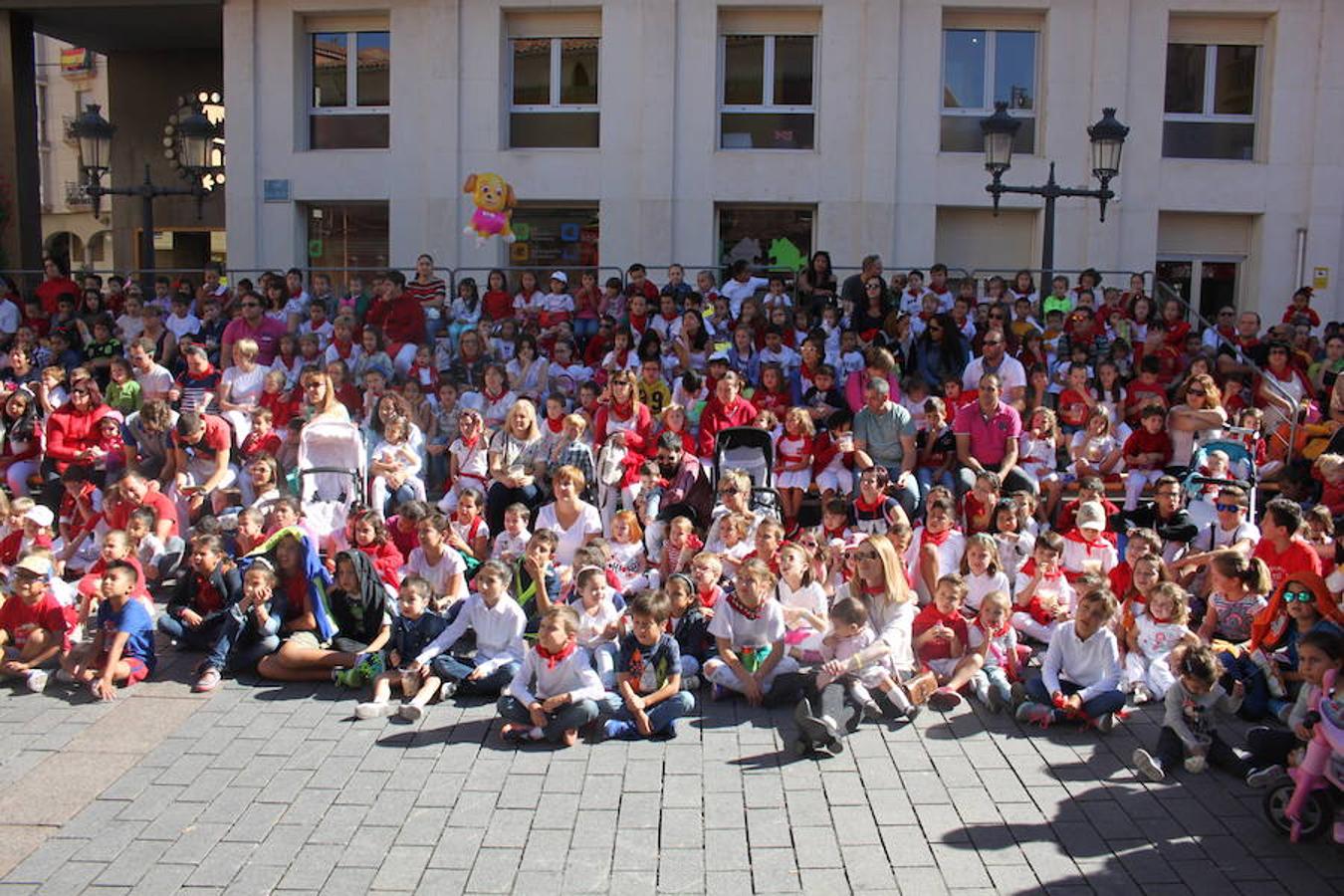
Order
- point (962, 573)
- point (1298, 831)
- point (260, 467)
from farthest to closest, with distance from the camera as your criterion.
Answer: point (260, 467) → point (962, 573) → point (1298, 831)

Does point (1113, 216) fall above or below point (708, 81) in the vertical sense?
below

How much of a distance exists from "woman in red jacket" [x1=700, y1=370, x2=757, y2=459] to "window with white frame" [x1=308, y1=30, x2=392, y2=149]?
9415mm

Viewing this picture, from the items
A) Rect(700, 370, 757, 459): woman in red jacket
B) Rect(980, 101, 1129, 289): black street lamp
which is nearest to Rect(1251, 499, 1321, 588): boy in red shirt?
Rect(700, 370, 757, 459): woman in red jacket

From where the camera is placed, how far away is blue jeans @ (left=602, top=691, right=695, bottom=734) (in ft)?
21.9

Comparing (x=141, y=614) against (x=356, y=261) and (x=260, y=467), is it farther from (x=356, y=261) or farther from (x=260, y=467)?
(x=356, y=261)

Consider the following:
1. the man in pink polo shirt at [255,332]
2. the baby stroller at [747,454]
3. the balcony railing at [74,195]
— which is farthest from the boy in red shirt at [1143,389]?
the balcony railing at [74,195]

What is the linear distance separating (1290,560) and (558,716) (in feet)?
15.9

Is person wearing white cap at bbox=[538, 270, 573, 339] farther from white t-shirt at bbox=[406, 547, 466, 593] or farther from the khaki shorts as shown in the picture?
the khaki shorts

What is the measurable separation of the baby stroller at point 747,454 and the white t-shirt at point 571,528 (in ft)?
4.59

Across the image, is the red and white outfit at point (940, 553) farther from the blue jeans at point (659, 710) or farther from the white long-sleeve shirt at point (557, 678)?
the white long-sleeve shirt at point (557, 678)

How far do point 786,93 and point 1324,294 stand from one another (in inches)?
313

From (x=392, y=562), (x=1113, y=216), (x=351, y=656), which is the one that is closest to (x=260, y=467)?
(x=392, y=562)

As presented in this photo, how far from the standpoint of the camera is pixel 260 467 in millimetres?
9531

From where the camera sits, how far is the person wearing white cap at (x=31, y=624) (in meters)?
7.50
